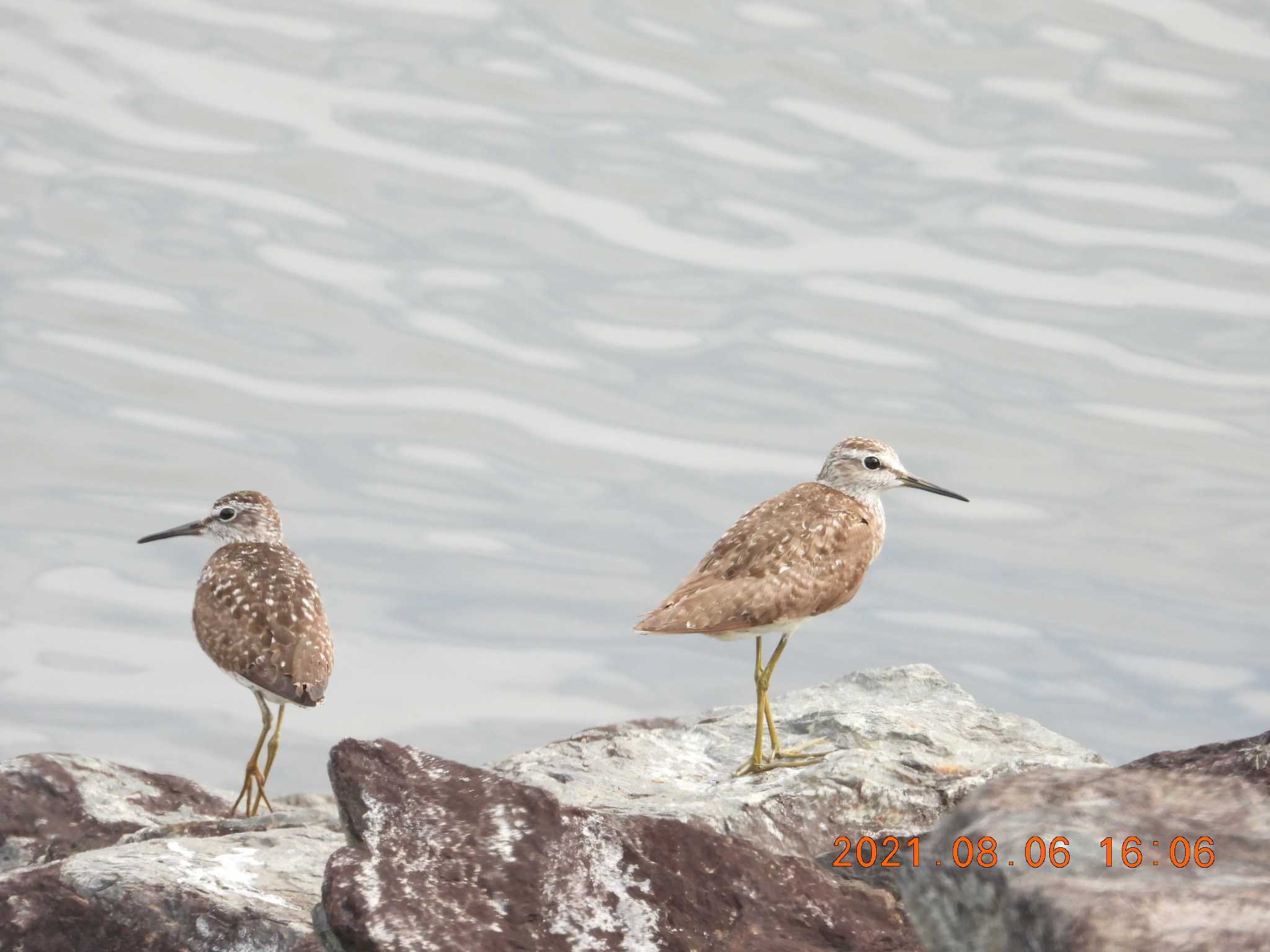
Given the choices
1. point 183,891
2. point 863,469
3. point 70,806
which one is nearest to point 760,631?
point 863,469

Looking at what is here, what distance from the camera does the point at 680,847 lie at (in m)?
6.34

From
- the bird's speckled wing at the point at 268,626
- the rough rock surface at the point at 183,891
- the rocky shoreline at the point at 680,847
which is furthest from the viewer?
the bird's speckled wing at the point at 268,626

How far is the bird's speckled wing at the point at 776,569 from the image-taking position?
8.76 metres

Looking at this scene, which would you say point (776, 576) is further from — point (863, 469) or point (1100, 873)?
point (1100, 873)

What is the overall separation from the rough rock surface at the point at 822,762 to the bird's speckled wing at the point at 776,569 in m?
0.80

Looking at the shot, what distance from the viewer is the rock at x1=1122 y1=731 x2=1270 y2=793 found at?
596 cm

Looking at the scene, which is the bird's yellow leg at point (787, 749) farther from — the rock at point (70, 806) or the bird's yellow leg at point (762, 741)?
the rock at point (70, 806)

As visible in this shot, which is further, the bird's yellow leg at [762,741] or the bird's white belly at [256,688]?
the bird's white belly at [256,688]

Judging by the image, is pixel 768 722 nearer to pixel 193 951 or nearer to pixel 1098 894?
pixel 193 951

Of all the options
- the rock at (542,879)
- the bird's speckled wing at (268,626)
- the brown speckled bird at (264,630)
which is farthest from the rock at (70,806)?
the rock at (542,879)

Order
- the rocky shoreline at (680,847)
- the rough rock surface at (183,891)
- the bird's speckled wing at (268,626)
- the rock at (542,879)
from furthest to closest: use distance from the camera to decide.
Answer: the bird's speckled wing at (268,626) < the rough rock surface at (183,891) < the rock at (542,879) < the rocky shoreline at (680,847)

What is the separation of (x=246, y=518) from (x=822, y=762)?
482cm

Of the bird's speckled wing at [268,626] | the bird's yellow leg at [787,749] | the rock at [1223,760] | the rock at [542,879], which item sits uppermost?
the rock at [1223,760]

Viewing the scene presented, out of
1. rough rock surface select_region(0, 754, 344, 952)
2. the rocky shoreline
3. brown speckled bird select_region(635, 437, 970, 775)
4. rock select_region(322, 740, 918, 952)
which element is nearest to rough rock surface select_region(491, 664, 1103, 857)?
the rocky shoreline
